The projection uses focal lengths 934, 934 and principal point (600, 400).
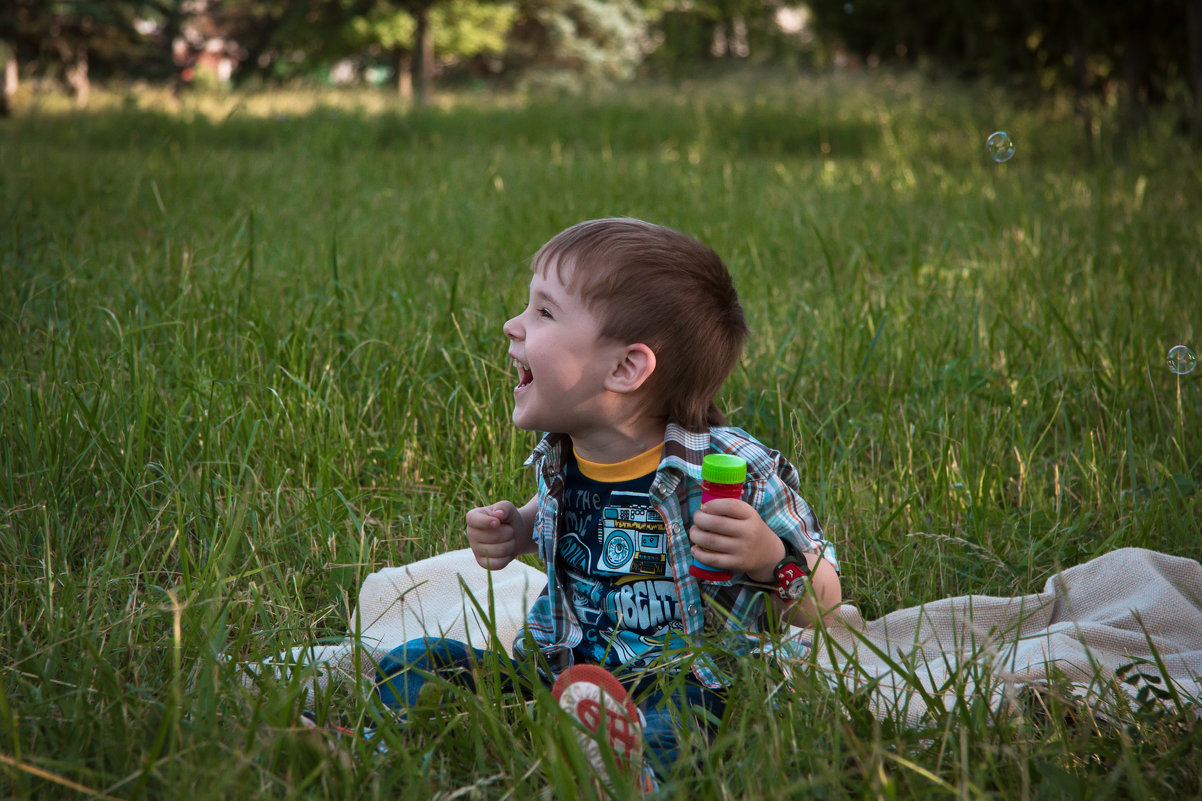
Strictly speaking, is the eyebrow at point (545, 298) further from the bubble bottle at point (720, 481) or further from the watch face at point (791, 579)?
the watch face at point (791, 579)

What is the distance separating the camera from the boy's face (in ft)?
5.24

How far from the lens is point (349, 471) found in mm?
2311

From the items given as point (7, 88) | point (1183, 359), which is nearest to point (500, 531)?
point (1183, 359)

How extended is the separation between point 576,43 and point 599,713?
78.6 ft

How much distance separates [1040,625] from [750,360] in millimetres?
1232

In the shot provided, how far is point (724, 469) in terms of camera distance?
55.0 inches

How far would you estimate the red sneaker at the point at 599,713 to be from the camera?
4.26 ft

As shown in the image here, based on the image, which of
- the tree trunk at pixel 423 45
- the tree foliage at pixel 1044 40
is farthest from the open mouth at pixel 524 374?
the tree trunk at pixel 423 45

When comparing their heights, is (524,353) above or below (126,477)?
above

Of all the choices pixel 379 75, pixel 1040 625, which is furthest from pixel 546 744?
pixel 379 75

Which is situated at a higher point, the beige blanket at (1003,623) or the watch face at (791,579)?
the watch face at (791,579)

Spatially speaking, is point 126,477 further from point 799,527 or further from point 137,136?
point 137,136

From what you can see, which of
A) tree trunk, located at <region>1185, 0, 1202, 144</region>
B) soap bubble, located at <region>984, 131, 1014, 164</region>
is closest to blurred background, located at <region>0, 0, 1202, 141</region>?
tree trunk, located at <region>1185, 0, 1202, 144</region>

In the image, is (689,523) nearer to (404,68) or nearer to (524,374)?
(524,374)
